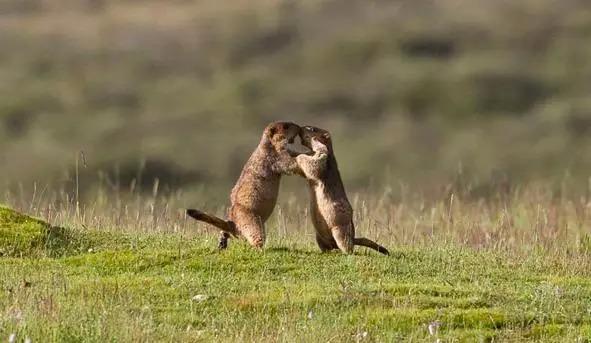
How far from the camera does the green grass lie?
10125 mm

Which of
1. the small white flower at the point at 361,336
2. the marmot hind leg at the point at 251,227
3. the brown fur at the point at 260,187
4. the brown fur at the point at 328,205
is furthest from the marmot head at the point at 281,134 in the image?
the small white flower at the point at 361,336

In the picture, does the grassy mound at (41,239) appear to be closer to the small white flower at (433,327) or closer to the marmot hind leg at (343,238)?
the marmot hind leg at (343,238)

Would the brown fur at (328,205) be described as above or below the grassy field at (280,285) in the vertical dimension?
above

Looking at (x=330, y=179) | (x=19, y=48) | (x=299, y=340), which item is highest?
A: (x=19, y=48)

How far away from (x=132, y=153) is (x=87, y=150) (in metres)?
1.17

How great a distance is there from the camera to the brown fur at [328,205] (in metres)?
12.7

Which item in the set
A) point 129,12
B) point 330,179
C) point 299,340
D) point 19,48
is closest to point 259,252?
point 330,179

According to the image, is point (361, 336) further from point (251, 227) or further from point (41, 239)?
point (41, 239)

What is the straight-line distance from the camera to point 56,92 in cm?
4494

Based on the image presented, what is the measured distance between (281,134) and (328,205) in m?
0.79

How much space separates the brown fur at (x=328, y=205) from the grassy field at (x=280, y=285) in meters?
0.14

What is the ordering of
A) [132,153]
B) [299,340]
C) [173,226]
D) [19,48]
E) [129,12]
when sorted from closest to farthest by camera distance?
[299,340] < [173,226] < [132,153] < [19,48] < [129,12]

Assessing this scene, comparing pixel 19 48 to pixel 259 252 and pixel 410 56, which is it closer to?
pixel 410 56

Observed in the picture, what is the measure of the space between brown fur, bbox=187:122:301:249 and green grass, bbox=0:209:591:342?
0.55ft
